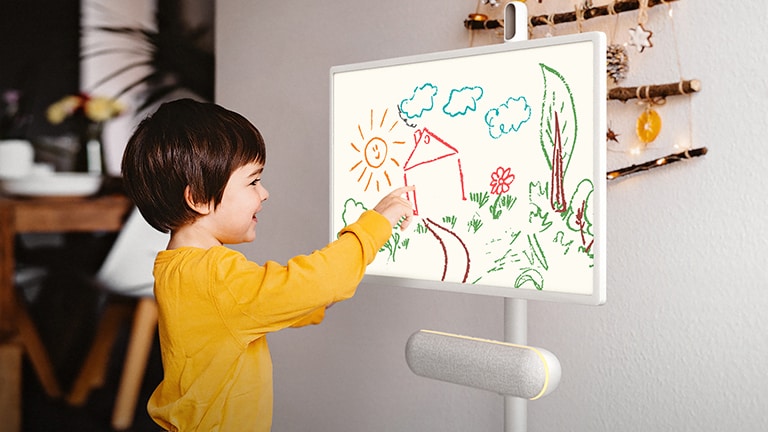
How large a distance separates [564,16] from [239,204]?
76 cm

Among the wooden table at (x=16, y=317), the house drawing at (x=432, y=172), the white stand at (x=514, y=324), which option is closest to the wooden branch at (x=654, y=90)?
the white stand at (x=514, y=324)

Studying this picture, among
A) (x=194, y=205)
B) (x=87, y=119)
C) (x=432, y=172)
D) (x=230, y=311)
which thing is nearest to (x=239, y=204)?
(x=194, y=205)

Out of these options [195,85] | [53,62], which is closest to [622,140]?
[195,85]

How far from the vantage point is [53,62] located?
1.99 meters

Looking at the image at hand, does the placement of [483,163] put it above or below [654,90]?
below

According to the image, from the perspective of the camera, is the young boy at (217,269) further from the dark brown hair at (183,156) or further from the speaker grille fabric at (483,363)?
the speaker grille fabric at (483,363)

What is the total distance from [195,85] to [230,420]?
4.47 feet

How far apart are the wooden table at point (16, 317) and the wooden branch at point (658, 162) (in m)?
1.51

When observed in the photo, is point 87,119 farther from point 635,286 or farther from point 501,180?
point 635,286

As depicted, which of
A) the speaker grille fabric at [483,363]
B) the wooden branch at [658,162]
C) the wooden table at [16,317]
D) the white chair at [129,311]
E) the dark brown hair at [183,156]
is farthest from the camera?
the white chair at [129,311]

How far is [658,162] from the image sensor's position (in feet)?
4.38

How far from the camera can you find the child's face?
123 cm

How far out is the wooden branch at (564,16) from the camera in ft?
4.43

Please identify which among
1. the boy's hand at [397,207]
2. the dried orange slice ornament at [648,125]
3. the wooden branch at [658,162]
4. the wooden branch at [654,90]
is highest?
the wooden branch at [654,90]
